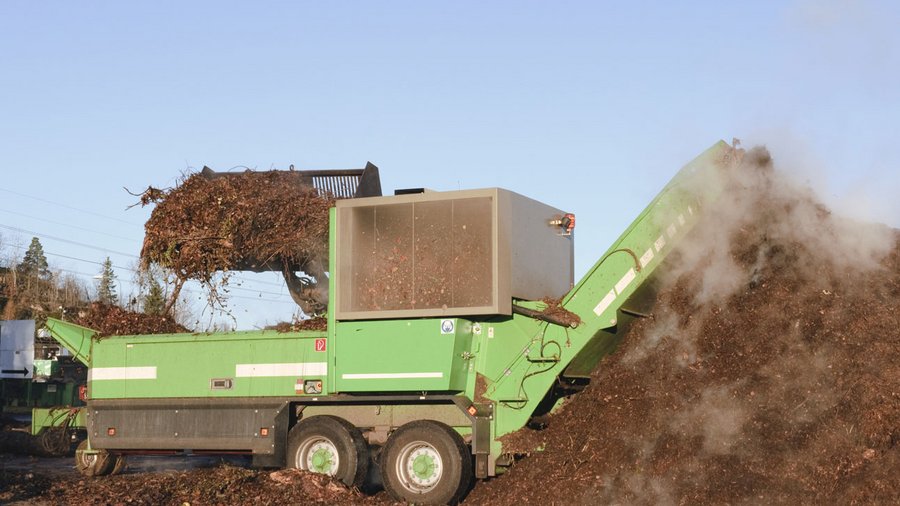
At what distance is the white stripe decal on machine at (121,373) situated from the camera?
13461 mm

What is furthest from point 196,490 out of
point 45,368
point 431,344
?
point 45,368

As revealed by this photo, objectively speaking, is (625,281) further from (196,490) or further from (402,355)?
(196,490)

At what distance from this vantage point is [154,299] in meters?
15.1

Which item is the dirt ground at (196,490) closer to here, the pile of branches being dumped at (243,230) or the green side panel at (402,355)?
the green side panel at (402,355)

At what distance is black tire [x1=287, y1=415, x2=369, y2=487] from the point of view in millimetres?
12016

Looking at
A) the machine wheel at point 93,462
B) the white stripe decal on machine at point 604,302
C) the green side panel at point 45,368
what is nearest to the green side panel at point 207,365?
the machine wheel at point 93,462

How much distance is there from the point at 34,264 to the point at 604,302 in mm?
72973

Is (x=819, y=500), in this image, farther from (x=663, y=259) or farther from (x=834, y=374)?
(x=663, y=259)

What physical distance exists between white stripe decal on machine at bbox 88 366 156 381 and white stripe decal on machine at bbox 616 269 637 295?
611cm

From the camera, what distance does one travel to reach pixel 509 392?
11.6m

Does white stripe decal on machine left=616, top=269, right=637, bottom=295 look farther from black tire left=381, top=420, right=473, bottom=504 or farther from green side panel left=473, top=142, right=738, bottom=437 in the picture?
black tire left=381, top=420, right=473, bottom=504

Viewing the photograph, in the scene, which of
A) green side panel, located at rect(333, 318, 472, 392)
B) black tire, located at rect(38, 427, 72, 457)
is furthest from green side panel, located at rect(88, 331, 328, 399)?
black tire, located at rect(38, 427, 72, 457)

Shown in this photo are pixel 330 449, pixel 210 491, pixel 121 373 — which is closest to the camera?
pixel 210 491

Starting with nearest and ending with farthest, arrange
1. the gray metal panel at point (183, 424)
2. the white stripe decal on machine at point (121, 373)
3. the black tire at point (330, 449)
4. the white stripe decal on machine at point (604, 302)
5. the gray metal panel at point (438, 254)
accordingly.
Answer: the white stripe decal on machine at point (604, 302)
the gray metal panel at point (438, 254)
the black tire at point (330, 449)
the gray metal panel at point (183, 424)
the white stripe decal on machine at point (121, 373)
